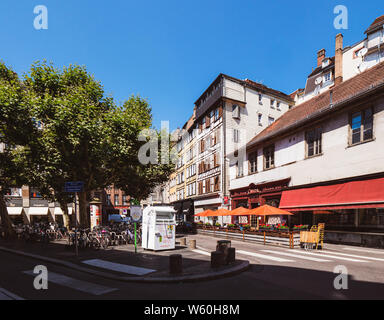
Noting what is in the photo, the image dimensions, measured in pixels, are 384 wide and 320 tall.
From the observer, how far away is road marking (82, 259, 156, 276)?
7828mm

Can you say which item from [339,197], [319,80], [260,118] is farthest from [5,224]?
[319,80]

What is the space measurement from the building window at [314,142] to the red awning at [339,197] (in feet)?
8.94

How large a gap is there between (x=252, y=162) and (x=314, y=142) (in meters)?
7.73

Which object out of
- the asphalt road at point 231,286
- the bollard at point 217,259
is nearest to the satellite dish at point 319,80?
the asphalt road at point 231,286

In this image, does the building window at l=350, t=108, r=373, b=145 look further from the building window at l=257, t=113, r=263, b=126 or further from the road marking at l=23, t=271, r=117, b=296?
the building window at l=257, t=113, r=263, b=126

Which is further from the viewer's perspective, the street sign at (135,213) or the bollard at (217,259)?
the street sign at (135,213)

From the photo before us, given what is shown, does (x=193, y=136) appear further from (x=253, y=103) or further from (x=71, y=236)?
(x=71, y=236)

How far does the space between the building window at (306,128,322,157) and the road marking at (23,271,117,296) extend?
1623 cm

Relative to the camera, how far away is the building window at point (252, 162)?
24219mm

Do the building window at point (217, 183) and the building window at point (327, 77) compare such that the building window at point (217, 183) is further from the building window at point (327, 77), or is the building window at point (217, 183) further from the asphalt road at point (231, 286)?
the asphalt road at point (231, 286)

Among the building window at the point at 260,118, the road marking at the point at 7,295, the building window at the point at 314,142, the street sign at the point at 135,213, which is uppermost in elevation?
the building window at the point at 260,118

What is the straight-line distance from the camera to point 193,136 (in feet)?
128

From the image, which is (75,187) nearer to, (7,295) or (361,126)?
(7,295)
